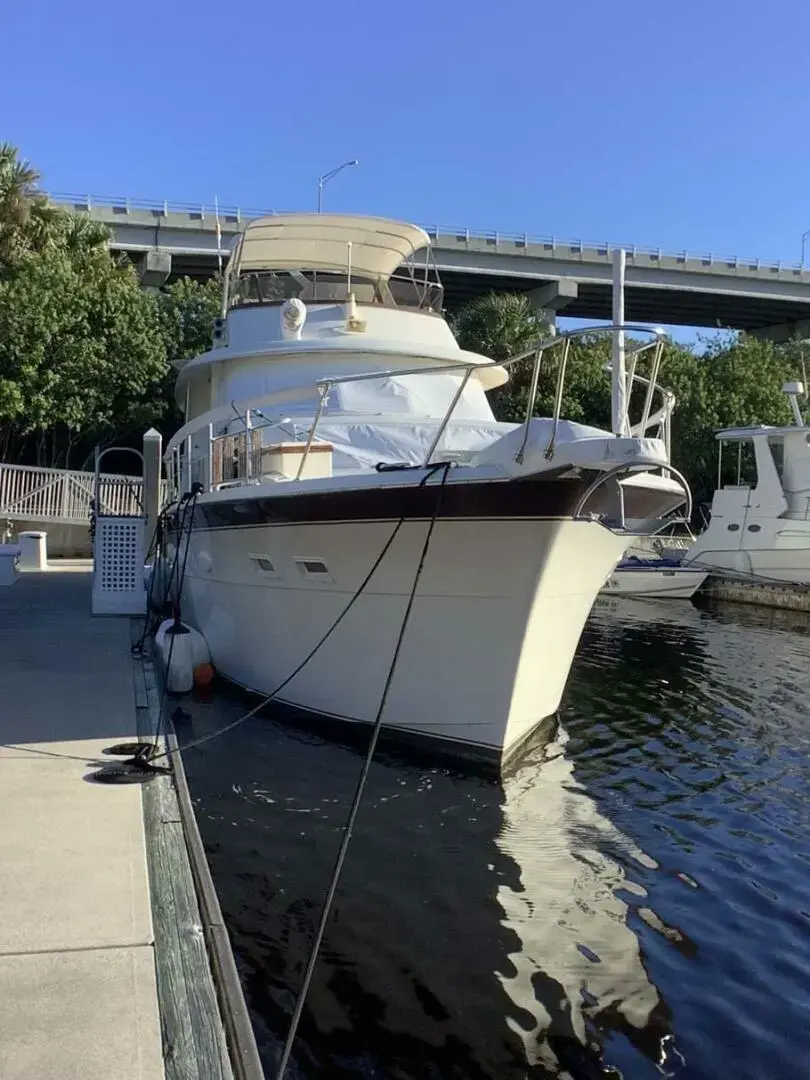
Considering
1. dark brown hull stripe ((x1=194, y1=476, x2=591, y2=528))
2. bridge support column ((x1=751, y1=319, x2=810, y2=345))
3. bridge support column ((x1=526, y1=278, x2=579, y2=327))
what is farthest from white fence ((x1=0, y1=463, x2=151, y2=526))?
bridge support column ((x1=751, y1=319, x2=810, y2=345))

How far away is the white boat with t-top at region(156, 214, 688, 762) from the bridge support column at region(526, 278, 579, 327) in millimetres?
33573

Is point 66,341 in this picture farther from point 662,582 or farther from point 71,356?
point 662,582

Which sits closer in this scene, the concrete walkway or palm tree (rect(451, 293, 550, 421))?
the concrete walkway

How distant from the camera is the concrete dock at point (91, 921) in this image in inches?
114

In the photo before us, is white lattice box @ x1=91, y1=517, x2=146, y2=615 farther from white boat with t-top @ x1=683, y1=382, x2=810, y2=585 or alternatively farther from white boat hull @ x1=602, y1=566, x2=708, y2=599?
white boat with t-top @ x1=683, y1=382, x2=810, y2=585

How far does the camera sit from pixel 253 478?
7984 mm

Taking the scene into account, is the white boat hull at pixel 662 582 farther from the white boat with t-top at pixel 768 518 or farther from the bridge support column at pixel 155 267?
the bridge support column at pixel 155 267

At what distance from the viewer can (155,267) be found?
36719mm

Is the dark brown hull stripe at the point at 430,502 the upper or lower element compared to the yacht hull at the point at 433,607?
upper

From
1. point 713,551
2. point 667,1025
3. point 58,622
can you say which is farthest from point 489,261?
point 667,1025

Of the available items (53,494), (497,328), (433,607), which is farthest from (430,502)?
(497,328)

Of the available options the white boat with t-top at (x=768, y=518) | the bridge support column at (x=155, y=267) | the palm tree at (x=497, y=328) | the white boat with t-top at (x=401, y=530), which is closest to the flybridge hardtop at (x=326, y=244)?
the white boat with t-top at (x=401, y=530)

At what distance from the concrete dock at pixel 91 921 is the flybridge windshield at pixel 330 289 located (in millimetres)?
6247

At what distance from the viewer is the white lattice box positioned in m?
12.6
